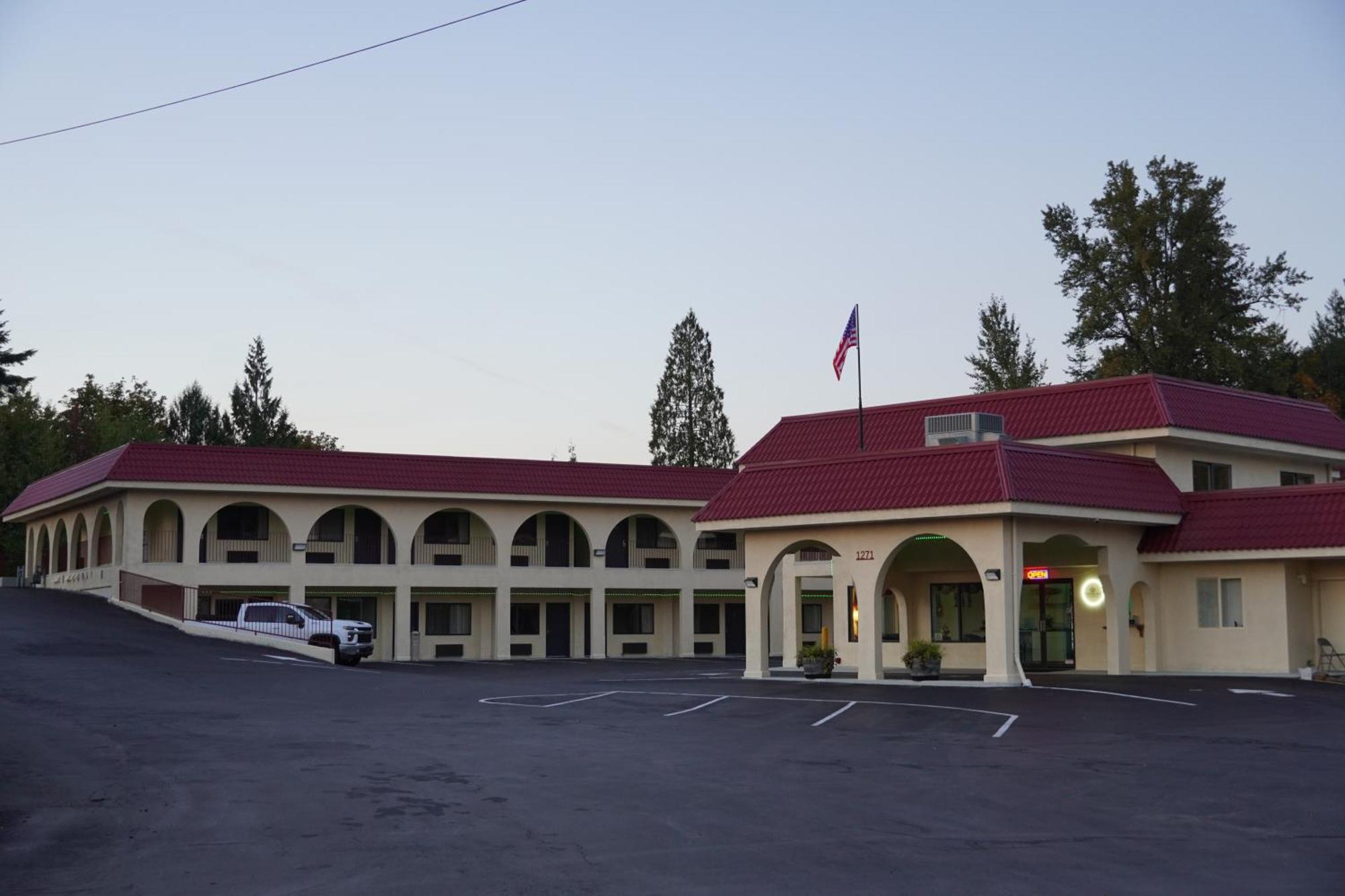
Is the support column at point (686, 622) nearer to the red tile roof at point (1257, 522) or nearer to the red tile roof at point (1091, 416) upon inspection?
the red tile roof at point (1091, 416)

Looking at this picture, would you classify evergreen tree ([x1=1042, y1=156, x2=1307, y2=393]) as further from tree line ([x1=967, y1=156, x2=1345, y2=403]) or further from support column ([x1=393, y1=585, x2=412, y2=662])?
support column ([x1=393, y1=585, x2=412, y2=662])

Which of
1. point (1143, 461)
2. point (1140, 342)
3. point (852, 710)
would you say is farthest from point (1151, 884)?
point (1140, 342)

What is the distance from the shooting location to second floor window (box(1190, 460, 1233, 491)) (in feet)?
120

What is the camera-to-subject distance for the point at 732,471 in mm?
57688

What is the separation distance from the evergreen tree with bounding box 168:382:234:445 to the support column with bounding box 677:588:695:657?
127 feet

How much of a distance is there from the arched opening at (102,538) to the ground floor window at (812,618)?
26.1 meters

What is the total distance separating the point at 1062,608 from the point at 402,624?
76.4 feet

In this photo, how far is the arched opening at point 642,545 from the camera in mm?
56844

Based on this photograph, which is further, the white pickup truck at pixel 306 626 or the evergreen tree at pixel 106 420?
the evergreen tree at pixel 106 420

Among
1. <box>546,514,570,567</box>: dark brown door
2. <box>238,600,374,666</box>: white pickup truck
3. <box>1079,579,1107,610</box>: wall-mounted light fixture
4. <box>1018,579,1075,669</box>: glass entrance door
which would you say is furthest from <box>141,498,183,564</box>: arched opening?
<box>1079,579,1107,610</box>: wall-mounted light fixture

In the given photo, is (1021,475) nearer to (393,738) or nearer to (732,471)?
(393,738)

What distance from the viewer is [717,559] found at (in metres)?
58.1

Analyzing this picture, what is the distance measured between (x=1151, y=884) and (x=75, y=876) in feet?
26.4

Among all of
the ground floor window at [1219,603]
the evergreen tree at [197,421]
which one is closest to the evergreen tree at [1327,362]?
the ground floor window at [1219,603]
